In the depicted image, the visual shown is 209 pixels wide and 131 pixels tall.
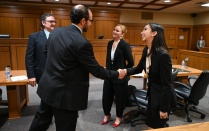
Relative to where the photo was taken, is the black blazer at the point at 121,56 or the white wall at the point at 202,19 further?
the white wall at the point at 202,19

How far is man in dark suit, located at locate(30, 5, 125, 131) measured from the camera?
130cm

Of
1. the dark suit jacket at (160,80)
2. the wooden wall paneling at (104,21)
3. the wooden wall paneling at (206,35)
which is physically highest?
the wooden wall paneling at (104,21)

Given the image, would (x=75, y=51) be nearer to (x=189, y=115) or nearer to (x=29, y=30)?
(x=189, y=115)

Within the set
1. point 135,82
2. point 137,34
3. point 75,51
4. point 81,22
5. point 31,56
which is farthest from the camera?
point 137,34

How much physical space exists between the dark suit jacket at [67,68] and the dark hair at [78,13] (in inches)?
2.6

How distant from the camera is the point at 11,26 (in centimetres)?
705

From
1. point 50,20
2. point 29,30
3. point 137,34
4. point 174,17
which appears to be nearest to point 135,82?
point 50,20

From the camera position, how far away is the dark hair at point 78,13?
1.36m

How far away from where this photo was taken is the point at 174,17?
902 cm

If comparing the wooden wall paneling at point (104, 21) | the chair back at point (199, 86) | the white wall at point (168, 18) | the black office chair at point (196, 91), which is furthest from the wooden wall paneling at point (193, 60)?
the chair back at point (199, 86)

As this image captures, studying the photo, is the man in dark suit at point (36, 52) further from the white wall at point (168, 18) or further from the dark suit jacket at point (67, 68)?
the white wall at point (168, 18)

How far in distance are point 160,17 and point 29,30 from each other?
6419mm

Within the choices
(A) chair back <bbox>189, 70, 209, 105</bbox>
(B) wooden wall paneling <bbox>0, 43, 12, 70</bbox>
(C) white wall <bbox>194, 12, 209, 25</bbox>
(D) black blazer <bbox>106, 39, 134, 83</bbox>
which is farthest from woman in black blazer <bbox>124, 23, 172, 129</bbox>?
(C) white wall <bbox>194, 12, 209, 25</bbox>

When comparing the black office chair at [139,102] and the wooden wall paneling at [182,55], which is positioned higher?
the wooden wall paneling at [182,55]
